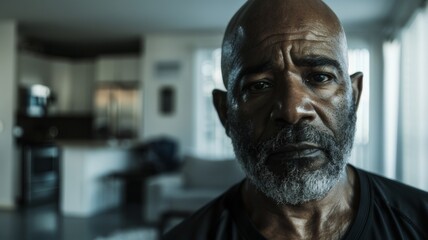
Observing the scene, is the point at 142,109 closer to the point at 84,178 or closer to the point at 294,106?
the point at 84,178

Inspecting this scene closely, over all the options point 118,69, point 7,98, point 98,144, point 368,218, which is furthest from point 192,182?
point 368,218

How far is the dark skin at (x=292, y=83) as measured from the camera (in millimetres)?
622

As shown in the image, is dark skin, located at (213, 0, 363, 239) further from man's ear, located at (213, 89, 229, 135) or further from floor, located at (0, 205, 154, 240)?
floor, located at (0, 205, 154, 240)

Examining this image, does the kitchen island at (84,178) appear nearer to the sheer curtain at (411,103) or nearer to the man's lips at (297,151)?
the sheer curtain at (411,103)

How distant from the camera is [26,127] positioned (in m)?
7.57

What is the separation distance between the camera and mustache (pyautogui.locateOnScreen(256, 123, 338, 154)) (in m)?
0.60

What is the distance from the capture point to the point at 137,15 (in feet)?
18.7

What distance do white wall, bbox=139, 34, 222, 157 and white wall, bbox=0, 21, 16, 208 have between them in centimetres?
192

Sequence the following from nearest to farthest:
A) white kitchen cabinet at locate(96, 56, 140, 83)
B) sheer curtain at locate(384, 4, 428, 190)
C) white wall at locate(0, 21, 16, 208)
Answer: sheer curtain at locate(384, 4, 428, 190) < white wall at locate(0, 21, 16, 208) < white kitchen cabinet at locate(96, 56, 140, 83)

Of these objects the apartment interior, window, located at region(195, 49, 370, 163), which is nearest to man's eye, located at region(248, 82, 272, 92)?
the apartment interior

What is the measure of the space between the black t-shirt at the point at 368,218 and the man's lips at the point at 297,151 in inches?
5.2

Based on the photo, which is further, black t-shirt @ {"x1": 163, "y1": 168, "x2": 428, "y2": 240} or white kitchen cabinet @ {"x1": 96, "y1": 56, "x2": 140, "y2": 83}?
white kitchen cabinet @ {"x1": 96, "y1": 56, "x2": 140, "y2": 83}

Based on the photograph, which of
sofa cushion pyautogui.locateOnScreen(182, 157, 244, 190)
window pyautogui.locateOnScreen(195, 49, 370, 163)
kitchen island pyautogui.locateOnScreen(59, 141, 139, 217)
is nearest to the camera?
sofa cushion pyautogui.locateOnScreen(182, 157, 244, 190)

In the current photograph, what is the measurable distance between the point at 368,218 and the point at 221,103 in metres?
0.31
